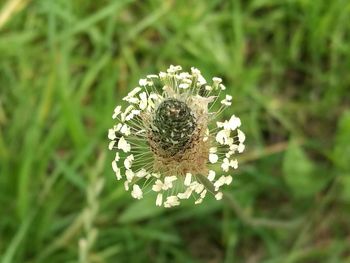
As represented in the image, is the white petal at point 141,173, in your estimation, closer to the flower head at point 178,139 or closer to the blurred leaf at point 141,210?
the flower head at point 178,139

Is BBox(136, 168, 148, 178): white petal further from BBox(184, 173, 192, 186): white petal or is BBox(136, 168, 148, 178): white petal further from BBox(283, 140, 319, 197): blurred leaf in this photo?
BBox(283, 140, 319, 197): blurred leaf

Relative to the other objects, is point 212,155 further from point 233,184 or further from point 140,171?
point 233,184

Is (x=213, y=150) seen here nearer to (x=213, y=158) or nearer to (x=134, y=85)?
(x=213, y=158)

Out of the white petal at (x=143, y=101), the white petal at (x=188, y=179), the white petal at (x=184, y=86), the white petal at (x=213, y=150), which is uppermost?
the white petal at (x=184, y=86)

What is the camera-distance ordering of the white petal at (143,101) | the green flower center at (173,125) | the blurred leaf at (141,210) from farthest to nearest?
1. the blurred leaf at (141,210)
2. the white petal at (143,101)
3. the green flower center at (173,125)

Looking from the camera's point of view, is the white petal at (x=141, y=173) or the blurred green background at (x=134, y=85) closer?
the white petal at (x=141, y=173)

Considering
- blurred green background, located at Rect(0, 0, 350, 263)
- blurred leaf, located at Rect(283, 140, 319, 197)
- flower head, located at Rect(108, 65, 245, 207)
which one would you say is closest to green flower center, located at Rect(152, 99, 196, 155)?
flower head, located at Rect(108, 65, 245, 207)

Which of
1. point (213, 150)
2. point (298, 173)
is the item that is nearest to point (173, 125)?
point (213, 150)

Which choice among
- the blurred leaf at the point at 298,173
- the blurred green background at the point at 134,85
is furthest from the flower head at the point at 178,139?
the blurred leaf at the point at 298,173
